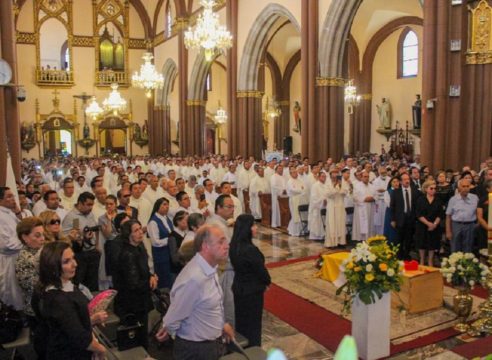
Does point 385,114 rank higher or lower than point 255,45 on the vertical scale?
lower

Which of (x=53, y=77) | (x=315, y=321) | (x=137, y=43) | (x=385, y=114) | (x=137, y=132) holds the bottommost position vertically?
(x=315, y=321)

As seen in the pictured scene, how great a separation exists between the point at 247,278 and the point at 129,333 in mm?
1290

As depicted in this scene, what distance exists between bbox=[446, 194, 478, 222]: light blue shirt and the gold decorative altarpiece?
16.7 ft

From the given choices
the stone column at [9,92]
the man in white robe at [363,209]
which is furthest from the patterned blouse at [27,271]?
the stone column at [9,92]

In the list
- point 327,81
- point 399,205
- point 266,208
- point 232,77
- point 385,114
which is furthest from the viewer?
point 385,114

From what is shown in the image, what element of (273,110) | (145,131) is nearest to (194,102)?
(273,110)

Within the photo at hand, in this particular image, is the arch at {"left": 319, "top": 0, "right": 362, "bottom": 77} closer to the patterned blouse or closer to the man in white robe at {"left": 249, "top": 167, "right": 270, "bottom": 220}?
the man in white robe at {"left": 249, "top": 167, "right": 270, "bottom": 220}

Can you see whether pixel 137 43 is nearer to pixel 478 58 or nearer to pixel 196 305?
pixel 478 58

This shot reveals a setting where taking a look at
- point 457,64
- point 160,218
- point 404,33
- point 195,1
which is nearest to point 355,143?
point 404,33

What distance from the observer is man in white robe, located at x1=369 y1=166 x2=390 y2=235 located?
450 inches

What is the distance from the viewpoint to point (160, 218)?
22.0 ft

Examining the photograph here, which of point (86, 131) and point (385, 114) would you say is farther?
point (86, 131)

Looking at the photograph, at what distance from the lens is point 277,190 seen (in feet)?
45.8

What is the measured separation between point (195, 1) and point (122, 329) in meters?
25.5
